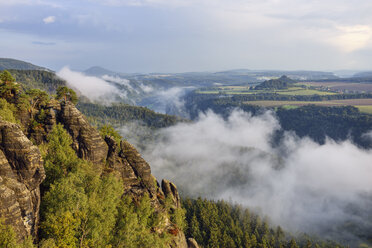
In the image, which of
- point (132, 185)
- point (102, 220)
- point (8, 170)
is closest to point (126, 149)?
point (132, 185)

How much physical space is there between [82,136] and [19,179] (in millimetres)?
25393

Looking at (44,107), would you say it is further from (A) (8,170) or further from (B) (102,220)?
(B) (102,220)

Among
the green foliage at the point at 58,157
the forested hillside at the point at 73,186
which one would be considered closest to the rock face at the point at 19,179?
the forested hillside at the point at 73,186

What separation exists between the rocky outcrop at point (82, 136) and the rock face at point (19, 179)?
21852 millimetres

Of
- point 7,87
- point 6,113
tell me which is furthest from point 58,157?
point 7,87

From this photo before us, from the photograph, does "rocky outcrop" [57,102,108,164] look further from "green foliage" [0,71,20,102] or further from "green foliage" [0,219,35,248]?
"green foliage" [0,219,35,248]

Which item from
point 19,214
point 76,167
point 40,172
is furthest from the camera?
point 76,167

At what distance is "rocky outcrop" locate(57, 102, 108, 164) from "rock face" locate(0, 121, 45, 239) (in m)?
21.9

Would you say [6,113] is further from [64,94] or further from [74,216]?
[64,94]

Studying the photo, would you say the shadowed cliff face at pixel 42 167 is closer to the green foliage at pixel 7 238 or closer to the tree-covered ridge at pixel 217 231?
the green foliage at pixel 7 238

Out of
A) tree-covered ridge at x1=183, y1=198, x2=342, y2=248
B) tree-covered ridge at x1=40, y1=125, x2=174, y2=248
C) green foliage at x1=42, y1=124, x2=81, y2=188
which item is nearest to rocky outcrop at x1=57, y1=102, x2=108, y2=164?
tree-covered ridge at x1=40, y1=125, x2=174, y2=248

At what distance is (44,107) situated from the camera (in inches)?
2677

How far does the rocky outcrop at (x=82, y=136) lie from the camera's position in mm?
63531

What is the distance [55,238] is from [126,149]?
41.1 meters
